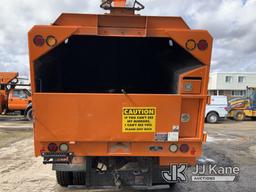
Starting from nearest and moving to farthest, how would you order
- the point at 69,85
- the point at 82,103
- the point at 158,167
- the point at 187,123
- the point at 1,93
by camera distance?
the point at 82,103 → the point at 187,123 → the point at 158,167 → the point at 69,85 → the point at 1,93

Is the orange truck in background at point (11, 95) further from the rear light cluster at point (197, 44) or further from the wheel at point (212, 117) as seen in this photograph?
the rear light cluster at point (197, 44)

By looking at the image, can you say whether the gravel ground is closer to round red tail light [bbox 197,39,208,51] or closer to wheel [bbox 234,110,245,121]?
round red tail light [bbox 197,39,208,51]

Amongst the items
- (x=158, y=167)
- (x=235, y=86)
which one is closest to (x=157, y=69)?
(x=158, y=167)

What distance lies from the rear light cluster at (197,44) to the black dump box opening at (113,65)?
1.56ft

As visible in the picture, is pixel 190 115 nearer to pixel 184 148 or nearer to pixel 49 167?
pixel 184 148

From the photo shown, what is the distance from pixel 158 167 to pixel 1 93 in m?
16.8

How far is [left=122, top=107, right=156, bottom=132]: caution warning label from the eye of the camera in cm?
351

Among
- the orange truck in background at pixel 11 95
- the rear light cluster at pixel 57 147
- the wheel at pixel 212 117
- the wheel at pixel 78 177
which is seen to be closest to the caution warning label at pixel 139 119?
the rear light cluster at pixel 57 147

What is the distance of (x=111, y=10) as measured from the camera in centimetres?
476

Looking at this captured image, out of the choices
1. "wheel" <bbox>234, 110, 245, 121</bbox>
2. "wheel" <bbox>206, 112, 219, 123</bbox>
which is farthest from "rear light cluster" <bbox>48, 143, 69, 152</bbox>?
"wheel" <bbox>234, 110, 245, 121</bbox>

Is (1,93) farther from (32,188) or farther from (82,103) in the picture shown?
(82,103)

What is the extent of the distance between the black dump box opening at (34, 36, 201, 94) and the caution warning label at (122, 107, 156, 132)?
3.02 feet

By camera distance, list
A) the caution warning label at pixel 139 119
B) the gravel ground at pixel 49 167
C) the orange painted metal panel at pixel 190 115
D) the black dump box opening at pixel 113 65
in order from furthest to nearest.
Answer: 1. the gravel ground at pixel 49 167
2. the black dump box opening at pixel 113 65
3. the orange painted metal panel at pixel 190 115
4. the caution warning label at pixel 139 119

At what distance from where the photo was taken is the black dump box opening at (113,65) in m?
4.48
